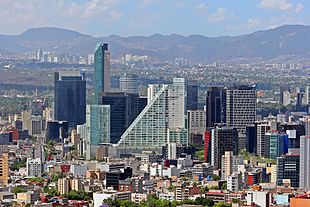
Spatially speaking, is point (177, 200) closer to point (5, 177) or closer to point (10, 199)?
point (10, 199)

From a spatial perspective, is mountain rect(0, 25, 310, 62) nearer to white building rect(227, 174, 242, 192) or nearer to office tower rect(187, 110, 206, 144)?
office tower rect(187, 110, 206, 144)

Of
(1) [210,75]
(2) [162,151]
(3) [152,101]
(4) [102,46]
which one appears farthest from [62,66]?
(2) [162,151]

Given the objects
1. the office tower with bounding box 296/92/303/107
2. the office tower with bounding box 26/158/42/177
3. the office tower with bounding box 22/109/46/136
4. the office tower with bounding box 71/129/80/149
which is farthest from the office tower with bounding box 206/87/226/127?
the office tower with bounding box 26/158/42/177

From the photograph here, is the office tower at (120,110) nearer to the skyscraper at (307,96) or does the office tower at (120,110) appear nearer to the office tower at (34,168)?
the office tower at (34,168)

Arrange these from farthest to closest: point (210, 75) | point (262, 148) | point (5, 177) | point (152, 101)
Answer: point (210, 75) < point (152, 101) < point (262, 148) < point (5, 177)

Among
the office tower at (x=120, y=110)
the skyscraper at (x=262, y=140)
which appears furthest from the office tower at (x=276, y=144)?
the office tower at (x=120, y=110)

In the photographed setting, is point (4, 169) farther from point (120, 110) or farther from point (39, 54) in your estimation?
point (39, 54)

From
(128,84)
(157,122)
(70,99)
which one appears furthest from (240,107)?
(70,99)
